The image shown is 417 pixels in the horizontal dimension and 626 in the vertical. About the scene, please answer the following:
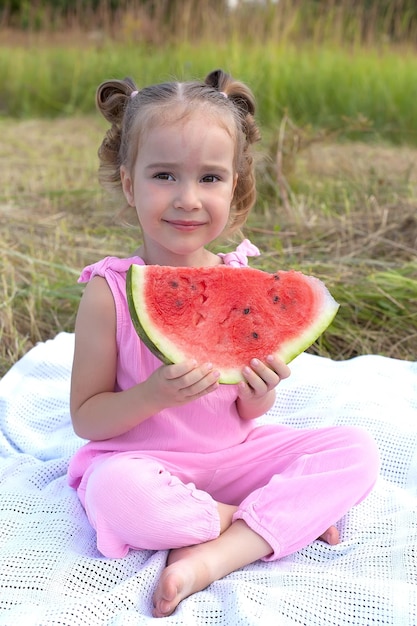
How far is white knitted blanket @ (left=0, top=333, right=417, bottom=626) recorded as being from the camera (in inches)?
66.3

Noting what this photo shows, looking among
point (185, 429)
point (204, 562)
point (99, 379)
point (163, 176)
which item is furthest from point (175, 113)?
point (204, 562)

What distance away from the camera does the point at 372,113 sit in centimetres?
739

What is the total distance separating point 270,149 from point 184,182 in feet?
9.05

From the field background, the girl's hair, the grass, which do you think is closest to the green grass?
the field background

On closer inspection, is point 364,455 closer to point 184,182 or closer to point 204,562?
point 204,562

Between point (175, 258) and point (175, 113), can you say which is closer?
point (175, 113)

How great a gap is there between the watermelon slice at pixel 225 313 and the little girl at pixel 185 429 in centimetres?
7

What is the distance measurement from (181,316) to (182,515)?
50cm

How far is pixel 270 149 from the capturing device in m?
4.64

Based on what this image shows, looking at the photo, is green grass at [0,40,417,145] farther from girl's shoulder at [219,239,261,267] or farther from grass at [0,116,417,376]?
girl's shoulder at [219,239,261,267]

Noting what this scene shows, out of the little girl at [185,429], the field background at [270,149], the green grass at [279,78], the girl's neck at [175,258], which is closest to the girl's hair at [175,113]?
the little girl at [185,429]

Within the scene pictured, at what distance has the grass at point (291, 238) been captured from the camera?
3320 mm

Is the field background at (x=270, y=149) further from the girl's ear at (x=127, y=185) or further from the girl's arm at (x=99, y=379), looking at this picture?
the girl's arm at (x=99, y=379)

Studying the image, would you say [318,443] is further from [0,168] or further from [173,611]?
[0,168]
